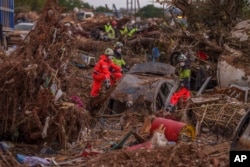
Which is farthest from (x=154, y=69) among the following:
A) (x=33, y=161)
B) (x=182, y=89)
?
(x=33, y=161)

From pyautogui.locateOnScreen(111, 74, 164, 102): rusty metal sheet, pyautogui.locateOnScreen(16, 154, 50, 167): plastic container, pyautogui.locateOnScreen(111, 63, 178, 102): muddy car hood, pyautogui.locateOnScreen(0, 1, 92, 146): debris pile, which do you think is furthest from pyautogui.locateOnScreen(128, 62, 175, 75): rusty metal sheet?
pyautogui.locateOnScreen(16, 154, 50, 167): plastic container

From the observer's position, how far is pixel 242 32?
13.8 meters

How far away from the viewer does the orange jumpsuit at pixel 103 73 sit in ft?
38.6

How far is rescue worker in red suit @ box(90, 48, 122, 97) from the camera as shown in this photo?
11720 mm

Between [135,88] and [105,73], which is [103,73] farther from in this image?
[135,88]

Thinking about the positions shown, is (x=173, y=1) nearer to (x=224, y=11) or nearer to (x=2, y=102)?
(x=224, y=11)

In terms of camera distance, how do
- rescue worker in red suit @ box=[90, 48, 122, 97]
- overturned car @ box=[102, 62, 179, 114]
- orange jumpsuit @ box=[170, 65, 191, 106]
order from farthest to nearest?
1. rescue worker in red suit @ box=[90, 48, 122, 97]
2. orange jumpsuit @ box=[170, 65, 191, 106]
3. overturned car @ box=[102, 62, 179, 114]

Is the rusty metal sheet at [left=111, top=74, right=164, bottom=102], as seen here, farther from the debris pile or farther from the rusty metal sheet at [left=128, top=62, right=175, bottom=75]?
the debris pile

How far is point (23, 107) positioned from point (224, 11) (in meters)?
9.80

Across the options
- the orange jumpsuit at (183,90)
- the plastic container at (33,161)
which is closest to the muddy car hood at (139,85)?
the orange jumpsuit at (183,90)

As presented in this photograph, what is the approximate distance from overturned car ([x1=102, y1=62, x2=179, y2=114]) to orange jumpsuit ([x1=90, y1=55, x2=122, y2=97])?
0.78 meters

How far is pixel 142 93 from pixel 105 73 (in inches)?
63.7

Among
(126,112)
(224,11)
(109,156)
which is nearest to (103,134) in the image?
(126,112)

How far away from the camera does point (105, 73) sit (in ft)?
38.7
